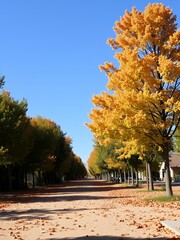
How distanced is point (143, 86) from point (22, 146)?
84.6 ft

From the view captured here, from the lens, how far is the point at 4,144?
3594 cm

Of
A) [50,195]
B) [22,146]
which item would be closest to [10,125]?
[50,195]

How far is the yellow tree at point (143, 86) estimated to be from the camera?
2073cm

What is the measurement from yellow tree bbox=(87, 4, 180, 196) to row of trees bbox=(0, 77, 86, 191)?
10748mm

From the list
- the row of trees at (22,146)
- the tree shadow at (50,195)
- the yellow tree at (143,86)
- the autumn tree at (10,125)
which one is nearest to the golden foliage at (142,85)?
the yellow tree at (143,86)

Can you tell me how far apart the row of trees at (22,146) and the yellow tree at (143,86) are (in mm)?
10748

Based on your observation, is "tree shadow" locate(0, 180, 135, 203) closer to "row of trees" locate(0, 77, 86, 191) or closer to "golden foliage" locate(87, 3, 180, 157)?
"row of trees" locate(0, 77, 86, 191)

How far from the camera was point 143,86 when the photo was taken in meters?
21.8

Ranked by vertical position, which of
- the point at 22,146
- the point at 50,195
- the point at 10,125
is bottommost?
the point at 50,195

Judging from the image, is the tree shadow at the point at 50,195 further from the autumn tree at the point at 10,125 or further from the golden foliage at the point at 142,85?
the golden foliage at the point at 142,85

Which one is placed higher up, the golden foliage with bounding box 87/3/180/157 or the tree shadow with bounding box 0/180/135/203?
the golden foliage with bounding box 87/3/180/157

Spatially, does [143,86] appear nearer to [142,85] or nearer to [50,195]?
[142,85]

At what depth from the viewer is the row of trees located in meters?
35.9

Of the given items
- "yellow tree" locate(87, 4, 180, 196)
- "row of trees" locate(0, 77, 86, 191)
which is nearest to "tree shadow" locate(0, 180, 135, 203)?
"row of trees" locate(0, 77, 86, 191)
